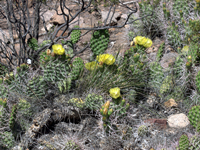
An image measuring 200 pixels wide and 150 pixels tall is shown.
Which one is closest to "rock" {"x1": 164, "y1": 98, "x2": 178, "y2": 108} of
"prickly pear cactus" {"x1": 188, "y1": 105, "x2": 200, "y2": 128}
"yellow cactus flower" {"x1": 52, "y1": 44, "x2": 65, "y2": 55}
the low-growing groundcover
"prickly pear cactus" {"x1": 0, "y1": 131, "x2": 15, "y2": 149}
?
the low-growing groundcover

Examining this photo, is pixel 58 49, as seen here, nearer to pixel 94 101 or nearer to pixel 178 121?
pixel 94 101

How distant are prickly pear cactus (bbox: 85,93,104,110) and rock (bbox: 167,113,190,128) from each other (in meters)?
0.80

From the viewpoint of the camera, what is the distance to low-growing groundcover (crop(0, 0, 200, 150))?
2209 millimetres

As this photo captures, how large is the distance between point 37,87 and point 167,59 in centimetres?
188

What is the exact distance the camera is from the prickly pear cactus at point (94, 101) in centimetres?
241

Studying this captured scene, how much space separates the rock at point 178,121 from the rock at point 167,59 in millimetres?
808

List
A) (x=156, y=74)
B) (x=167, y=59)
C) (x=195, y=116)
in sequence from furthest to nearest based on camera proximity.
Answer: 1. (x=167, y=59)
2. (x=156, y=74)
3. (x=195, y=116)

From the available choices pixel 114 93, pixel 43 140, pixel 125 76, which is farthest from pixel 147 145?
pixel 43 140

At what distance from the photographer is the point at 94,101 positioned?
7.93 feet

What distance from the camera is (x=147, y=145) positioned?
7.30ft

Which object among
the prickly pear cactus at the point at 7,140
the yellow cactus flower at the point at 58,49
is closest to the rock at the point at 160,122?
the yellow cactus flower at the point at 58,49

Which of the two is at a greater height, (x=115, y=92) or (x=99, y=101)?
(x=115, y=92)

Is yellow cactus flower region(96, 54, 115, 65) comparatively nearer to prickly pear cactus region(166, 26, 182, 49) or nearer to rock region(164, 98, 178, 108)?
rock region(164, 98, 178, 108)

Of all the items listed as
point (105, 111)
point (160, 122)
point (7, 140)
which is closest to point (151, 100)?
point (160, 122)
